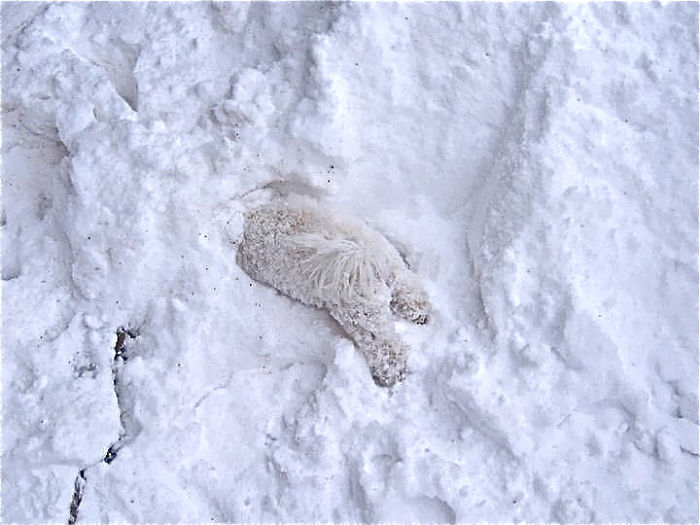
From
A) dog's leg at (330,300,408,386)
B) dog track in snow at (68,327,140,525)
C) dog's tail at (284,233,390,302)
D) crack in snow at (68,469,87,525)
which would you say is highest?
dog's tail at (284,233,390,302)

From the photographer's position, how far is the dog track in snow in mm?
2100

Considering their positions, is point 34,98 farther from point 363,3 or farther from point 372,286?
point 372,286

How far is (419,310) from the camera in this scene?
2258 millimetres

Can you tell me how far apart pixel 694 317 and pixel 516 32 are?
1.07m

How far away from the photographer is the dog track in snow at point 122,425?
6.89 feet

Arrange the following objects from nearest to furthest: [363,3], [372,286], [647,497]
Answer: [647,497] → [372,286] → [363,3]

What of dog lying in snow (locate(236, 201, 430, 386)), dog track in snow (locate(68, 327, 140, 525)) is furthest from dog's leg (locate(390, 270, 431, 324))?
dog track in snow (locate(68, 327, 140, 525))

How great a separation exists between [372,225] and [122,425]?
40.0 inches

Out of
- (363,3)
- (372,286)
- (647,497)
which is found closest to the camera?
(647,497)

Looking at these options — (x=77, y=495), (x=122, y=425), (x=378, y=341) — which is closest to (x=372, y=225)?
(x=378, y=341)

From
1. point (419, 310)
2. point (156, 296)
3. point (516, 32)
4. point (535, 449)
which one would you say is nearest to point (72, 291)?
point (156, 296)

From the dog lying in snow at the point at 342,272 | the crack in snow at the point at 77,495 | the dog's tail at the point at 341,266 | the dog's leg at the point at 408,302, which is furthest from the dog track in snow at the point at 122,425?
the dog's leg at the point at 408,302

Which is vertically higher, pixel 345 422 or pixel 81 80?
pixel 81 80

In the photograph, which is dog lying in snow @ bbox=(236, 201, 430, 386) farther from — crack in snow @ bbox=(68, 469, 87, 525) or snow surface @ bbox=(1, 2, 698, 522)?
crack in snow @ bbox=(68, 469, 87, 525)
